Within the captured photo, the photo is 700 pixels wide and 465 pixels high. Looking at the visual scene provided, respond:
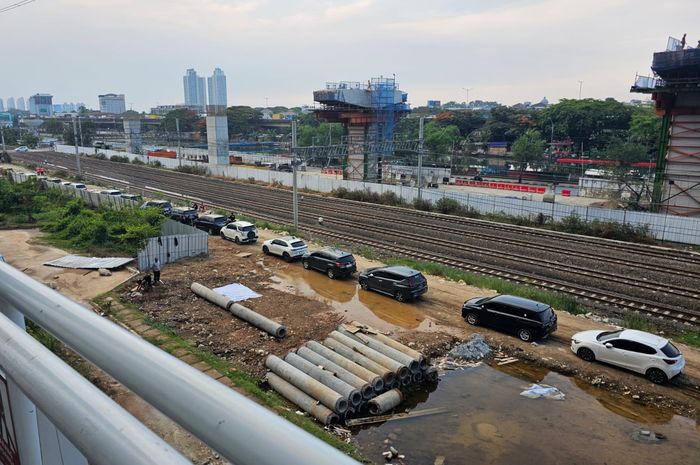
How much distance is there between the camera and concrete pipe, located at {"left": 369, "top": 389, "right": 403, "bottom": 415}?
14352 millimetres

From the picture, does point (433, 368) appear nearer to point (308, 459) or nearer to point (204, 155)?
point (308, 459)

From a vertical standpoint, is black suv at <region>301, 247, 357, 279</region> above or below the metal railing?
below

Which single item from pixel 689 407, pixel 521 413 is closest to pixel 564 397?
pixel 521 413

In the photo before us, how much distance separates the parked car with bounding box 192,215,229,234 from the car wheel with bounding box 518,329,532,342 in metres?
23.4

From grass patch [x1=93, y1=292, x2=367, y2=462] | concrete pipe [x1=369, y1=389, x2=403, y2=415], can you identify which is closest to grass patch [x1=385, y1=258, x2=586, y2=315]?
concrete pipe [x1=369, y1=389, x2=403, y2=415]

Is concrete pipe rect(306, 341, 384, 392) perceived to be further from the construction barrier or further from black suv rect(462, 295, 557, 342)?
the construction barrier

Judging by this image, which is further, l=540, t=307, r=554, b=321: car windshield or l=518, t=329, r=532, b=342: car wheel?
l=518, t=329, r=532, b=342: car wheel

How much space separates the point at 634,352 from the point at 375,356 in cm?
809

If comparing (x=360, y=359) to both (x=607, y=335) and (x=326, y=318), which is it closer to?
(x=326, y=318)

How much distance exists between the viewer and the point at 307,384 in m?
14.8

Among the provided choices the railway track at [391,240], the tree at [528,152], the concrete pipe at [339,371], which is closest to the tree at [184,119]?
the railway track at [391,240]

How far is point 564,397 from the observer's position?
1527 cm

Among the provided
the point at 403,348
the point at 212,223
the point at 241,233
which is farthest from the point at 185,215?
the point at 403,348

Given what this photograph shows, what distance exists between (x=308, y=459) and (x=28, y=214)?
47.3 meters
